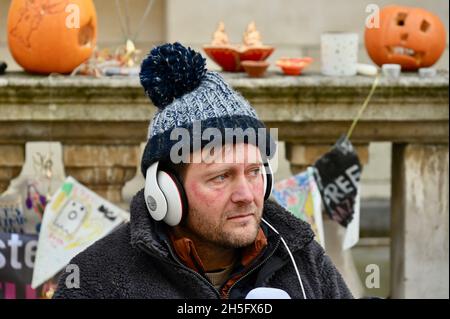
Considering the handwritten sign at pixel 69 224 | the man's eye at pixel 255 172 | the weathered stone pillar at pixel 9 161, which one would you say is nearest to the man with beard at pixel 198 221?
the man's eye at pixel 255 172

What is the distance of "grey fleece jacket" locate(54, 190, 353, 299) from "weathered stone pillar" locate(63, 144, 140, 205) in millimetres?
1827

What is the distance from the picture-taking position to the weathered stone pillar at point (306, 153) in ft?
16.4

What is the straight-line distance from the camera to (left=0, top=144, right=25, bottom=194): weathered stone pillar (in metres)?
4.89

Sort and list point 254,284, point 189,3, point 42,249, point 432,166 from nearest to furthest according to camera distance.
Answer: point 254,284 → point 42,249 → point 432,166 → point 189,3

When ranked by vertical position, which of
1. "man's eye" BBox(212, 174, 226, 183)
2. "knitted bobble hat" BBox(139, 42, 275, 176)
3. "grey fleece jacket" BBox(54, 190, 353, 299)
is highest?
"knitted bobble hat" BBox(139, 42, 275, 176)

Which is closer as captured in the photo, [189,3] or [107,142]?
[107,142]

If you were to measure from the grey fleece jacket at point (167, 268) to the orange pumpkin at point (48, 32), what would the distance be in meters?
1.97

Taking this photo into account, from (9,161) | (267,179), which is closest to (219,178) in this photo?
(267,179)

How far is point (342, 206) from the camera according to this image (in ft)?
16.0

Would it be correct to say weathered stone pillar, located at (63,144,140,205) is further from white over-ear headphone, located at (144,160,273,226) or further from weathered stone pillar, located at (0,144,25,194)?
white over-ear headphone, located at (144,160,273,226)

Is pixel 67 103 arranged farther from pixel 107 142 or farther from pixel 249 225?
pixel 249 225

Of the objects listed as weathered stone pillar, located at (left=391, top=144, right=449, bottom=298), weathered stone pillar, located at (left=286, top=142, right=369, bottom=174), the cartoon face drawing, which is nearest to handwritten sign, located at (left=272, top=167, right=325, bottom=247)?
weathered stone pillar, located at (left=286, top=142, right=369, bottom=174)
